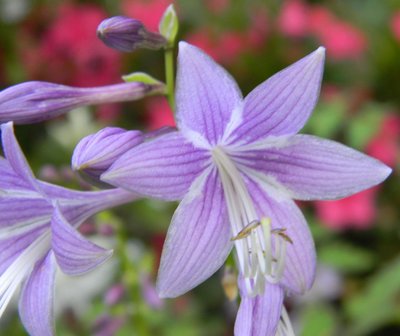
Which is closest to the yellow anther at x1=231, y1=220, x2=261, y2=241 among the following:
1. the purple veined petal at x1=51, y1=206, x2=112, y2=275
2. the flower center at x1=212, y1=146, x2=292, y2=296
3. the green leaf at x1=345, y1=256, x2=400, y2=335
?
the flower center at x1=212, y1=146, x2=292, y2=296

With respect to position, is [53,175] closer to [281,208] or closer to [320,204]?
[281,208]

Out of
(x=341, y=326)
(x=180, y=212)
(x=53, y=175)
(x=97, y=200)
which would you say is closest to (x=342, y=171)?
(x=180, y=212)

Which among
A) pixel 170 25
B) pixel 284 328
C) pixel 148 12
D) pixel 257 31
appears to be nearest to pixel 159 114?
pixel 148 12

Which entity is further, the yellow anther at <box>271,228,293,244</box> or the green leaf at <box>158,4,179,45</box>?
the green leaf at <box>158,4,179,45</box>

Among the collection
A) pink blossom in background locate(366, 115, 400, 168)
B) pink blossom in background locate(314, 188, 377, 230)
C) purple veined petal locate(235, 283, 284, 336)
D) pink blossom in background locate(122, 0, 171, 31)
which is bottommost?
pink blossom in background locate(314, 188, 377, 230)

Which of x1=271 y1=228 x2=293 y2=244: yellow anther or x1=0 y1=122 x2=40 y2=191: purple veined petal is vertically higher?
x1=0 y1=122 x2=40 y2=191: purple veined petal

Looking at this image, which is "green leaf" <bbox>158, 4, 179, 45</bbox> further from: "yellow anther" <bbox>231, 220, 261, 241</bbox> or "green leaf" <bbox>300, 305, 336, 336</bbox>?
"green leaf" <bbox>300, 305, 336, 336</bbox>
